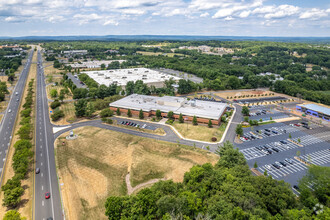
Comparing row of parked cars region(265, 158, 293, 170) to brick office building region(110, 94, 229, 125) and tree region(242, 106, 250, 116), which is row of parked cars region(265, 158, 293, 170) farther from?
tree region(242, 106, 250, 116)

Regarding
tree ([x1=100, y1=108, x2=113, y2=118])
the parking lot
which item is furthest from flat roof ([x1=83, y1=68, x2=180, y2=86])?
the parking lot

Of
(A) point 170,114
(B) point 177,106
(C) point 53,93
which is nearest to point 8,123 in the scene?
(C) point 53,93

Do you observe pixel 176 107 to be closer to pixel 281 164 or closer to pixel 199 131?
pixel 199 131

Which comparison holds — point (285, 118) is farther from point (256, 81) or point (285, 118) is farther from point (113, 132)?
point (113, 132)

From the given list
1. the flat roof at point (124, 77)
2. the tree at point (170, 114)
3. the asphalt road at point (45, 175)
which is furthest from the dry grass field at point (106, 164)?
the flat roof at point (124, 77)

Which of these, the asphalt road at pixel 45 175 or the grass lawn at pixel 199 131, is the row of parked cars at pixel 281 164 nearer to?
the grass lawn at pixel 199 131
